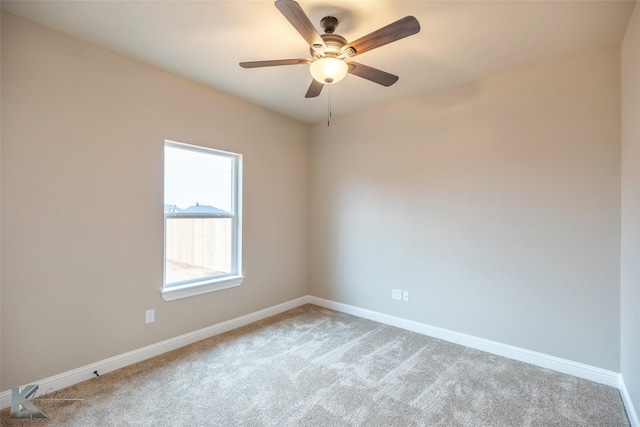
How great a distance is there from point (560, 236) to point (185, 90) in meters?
3.64

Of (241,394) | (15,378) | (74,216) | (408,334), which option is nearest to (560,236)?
(408,334)

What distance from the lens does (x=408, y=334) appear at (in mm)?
3287

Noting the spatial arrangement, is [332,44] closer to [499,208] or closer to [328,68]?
[328,68]

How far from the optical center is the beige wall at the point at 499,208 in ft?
7.89

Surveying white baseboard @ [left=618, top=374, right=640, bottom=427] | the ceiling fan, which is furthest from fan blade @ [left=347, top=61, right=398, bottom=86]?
white baseboard @ [left=618, top=374, right=640, bottom=427]

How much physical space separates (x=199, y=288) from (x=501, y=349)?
2958 mm

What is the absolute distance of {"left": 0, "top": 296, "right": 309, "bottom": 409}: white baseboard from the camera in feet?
7.22

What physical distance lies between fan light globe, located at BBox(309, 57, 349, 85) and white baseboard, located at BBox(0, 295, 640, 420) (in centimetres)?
268

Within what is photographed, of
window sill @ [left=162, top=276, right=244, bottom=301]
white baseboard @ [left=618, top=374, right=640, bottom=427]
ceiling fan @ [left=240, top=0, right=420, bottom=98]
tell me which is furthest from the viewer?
window sill @ [left=162, top=276, right=244, bottom=301]

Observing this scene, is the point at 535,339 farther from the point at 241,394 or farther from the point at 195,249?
the point at 195,249

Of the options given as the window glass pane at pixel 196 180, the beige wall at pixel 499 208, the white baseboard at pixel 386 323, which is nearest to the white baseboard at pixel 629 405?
the white baseboard at pixel 386 323

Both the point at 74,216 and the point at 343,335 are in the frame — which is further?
the point at 343,335

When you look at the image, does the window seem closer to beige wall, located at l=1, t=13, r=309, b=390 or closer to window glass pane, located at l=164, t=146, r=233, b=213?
window glass pane, located at l=164, t=146, r=233, b=213

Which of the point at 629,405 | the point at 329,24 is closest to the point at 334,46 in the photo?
the point at 329,24
